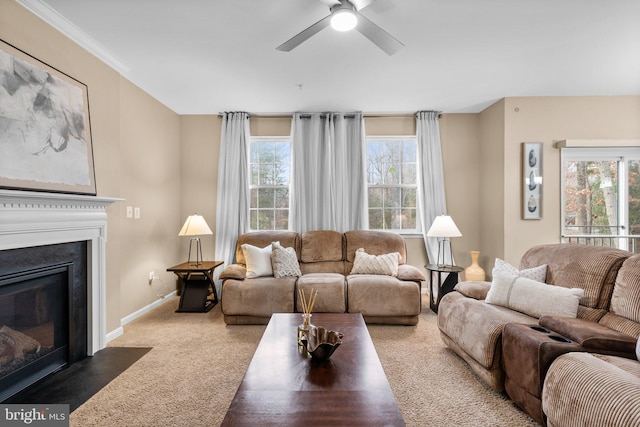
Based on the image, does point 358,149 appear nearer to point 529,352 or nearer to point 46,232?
point 529,352

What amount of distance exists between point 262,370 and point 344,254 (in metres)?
2.53

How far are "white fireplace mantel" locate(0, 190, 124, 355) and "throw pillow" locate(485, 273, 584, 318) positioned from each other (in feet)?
10.8

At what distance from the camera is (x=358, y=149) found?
439 cm

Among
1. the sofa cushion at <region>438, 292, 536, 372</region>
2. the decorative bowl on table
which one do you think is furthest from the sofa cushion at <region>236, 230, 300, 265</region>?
the decorative bowl on table

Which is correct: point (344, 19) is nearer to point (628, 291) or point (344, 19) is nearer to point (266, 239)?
point (628, 291)

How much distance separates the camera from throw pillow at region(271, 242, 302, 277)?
3.54 m

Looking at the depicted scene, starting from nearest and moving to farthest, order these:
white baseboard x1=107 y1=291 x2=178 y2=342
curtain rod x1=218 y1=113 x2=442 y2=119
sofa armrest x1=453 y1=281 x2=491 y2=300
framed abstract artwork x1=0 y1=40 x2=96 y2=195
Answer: framed abstract artwork x1=0 y1=40 x2=96 y2=195 → sofa armrest x1=453 y1=281 x2=491 y2=300 → white baseboard x1=107 y1=291 x2=178 y2=342 → curtain rod x1=218 y1=113 x2=442 y2=119

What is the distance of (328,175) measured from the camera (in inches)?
171

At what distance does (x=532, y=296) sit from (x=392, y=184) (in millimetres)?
2634

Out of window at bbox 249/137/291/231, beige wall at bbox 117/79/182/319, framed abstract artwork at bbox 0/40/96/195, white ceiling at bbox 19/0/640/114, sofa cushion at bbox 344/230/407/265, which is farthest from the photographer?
window at bbox 249/137/291/231

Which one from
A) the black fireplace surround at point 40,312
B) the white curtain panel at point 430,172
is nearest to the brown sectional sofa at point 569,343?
the white curtain panel at point 430,172

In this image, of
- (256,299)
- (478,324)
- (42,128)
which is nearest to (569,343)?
(478,324)

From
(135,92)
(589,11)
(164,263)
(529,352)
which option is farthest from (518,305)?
(135,92)

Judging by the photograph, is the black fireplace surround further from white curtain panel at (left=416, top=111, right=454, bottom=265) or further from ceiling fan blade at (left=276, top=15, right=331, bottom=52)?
white curtain panel at (left=416, top=111, right=454, bottom=265)
